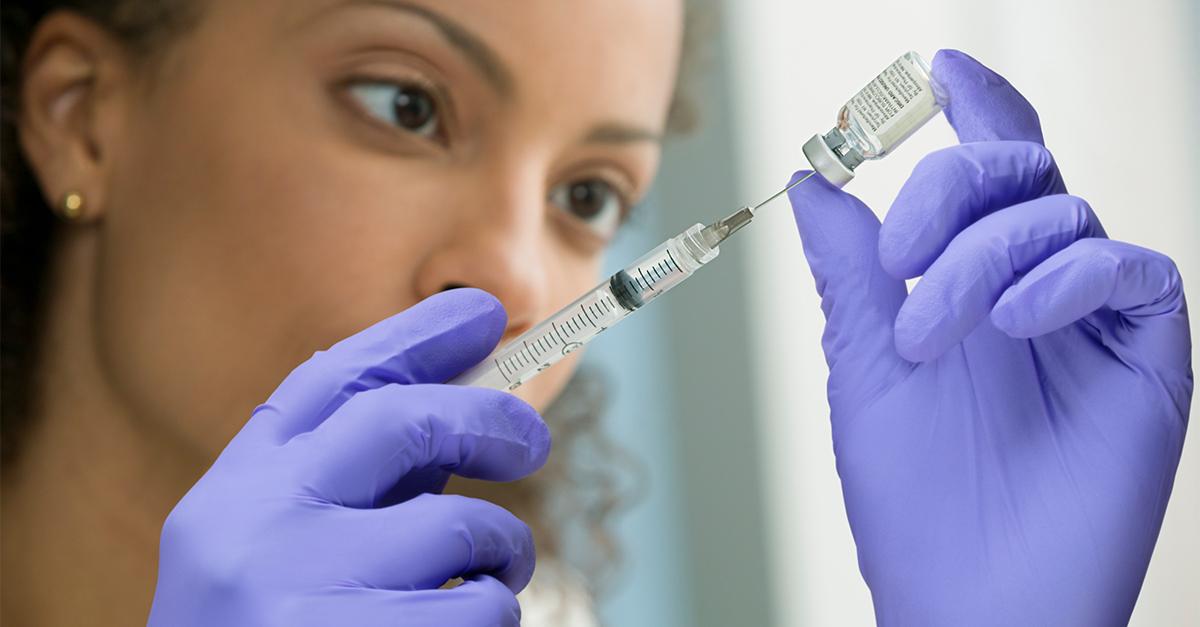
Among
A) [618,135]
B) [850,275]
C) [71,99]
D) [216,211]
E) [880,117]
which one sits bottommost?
[850,275]

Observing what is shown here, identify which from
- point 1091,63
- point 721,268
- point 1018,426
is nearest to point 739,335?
point 721,268

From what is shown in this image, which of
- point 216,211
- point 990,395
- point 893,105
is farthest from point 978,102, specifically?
point 216,211

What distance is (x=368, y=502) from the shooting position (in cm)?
94

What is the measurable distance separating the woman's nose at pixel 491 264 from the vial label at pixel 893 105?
433mm

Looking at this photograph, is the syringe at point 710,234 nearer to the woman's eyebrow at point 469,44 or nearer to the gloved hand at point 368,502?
the gloved hand at point 368,502

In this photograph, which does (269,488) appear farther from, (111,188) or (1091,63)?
(1091,63)

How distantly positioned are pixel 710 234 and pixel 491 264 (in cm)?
35

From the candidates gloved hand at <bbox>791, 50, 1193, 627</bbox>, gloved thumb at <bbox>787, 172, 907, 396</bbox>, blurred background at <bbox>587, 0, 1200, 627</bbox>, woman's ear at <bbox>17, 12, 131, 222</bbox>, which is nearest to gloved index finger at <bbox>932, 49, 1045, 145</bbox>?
gloved hand at <bbox>791, 50, 1193, 627</bbox>

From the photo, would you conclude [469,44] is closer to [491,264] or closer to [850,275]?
[491,264]

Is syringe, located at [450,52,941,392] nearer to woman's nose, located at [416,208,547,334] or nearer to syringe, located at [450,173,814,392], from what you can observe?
syringe, located at [450,173,814,392]

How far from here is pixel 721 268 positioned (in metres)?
1.37

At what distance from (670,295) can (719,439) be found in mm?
189

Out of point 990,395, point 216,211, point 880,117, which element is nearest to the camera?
point 880,117

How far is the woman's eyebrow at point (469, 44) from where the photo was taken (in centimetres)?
120
